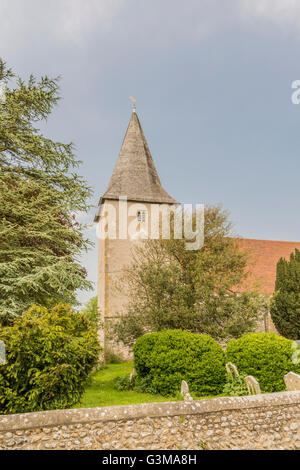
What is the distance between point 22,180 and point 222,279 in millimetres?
7987

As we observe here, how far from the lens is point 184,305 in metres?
12.1

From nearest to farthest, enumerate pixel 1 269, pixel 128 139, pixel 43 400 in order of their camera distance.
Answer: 1. pixel 43 400
2. pixel 1 269
3. pixel 128 139

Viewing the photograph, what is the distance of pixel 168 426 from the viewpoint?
539 centimetres

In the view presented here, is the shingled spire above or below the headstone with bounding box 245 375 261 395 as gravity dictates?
above

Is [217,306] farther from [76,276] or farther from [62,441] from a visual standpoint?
[62,441]

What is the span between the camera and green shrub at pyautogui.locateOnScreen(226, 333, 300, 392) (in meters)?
9.29

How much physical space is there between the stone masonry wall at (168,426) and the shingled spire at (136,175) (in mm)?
18554

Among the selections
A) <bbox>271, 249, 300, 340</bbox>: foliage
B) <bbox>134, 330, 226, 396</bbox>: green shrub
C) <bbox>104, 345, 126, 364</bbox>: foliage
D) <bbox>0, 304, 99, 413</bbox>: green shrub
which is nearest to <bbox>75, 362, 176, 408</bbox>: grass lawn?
<bbox>134, 330, 226, 396</bbox>: green shrub

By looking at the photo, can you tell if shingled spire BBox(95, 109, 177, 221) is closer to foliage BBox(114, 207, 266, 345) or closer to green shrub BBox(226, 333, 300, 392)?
foliage BBox(114, 207, 266, 345)

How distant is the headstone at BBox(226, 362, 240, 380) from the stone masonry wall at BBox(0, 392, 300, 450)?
3177 mm

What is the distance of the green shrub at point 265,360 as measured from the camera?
9289 mm

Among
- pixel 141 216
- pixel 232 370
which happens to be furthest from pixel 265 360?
pixel 141 216

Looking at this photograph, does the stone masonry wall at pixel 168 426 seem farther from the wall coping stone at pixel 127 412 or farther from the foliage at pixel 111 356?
the foliage at pixel 111 356
